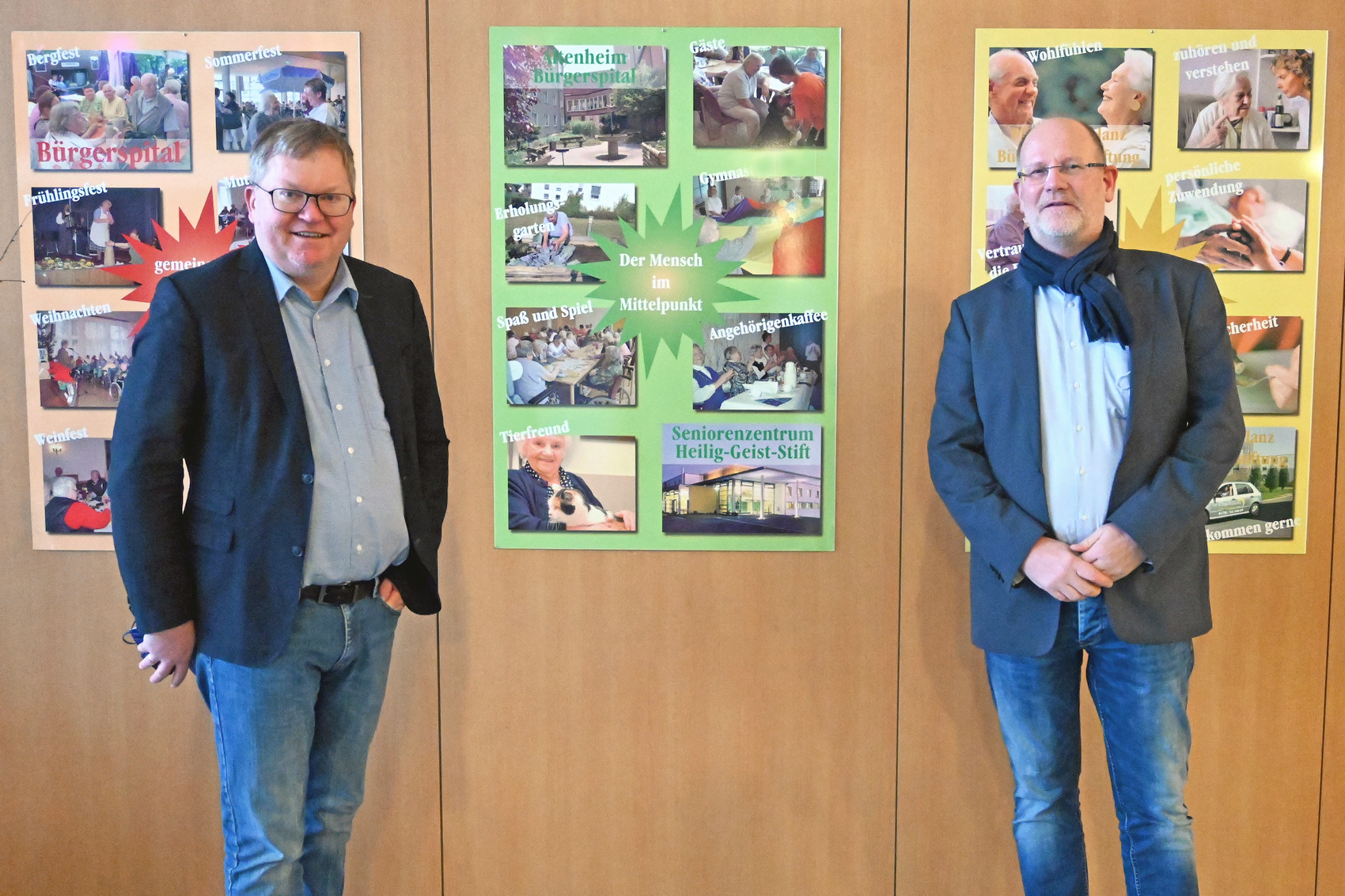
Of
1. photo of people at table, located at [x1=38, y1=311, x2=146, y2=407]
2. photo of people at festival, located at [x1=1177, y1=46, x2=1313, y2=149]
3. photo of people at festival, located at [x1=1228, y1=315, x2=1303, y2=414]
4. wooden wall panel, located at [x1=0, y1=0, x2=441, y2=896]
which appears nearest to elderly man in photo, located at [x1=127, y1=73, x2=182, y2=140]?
photo of people at table, located at [x1=38, y1=311, x2=146, y2=407]

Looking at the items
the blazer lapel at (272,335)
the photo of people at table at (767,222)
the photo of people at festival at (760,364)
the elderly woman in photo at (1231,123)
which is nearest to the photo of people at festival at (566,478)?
the photo of people at festival at (760,364)

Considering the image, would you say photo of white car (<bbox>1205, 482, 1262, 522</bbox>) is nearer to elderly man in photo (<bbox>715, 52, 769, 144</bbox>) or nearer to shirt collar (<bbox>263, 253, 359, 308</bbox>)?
elderly man in photo (<bbox>715, 52, 769, 144</bbox>)

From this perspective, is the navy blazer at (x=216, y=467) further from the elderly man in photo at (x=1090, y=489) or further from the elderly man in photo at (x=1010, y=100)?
the elderly man in photo at (x=1010, y=100)

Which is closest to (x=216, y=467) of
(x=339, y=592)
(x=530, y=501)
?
(x=339, y=592)

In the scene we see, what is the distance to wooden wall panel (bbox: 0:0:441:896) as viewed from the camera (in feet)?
8.55

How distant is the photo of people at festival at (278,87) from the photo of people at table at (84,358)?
2.06ft

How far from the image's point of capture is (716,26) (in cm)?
249

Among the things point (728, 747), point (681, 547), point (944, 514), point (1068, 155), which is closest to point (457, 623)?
point (681, 547)

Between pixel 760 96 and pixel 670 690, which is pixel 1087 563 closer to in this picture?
pixel 670 690

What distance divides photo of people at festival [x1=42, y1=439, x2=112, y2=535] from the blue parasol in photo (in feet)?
3.53

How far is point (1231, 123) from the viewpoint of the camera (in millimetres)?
2502

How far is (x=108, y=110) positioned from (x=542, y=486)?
5.08ft

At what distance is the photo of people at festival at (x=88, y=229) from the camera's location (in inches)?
100

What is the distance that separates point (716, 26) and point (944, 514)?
1453mm
